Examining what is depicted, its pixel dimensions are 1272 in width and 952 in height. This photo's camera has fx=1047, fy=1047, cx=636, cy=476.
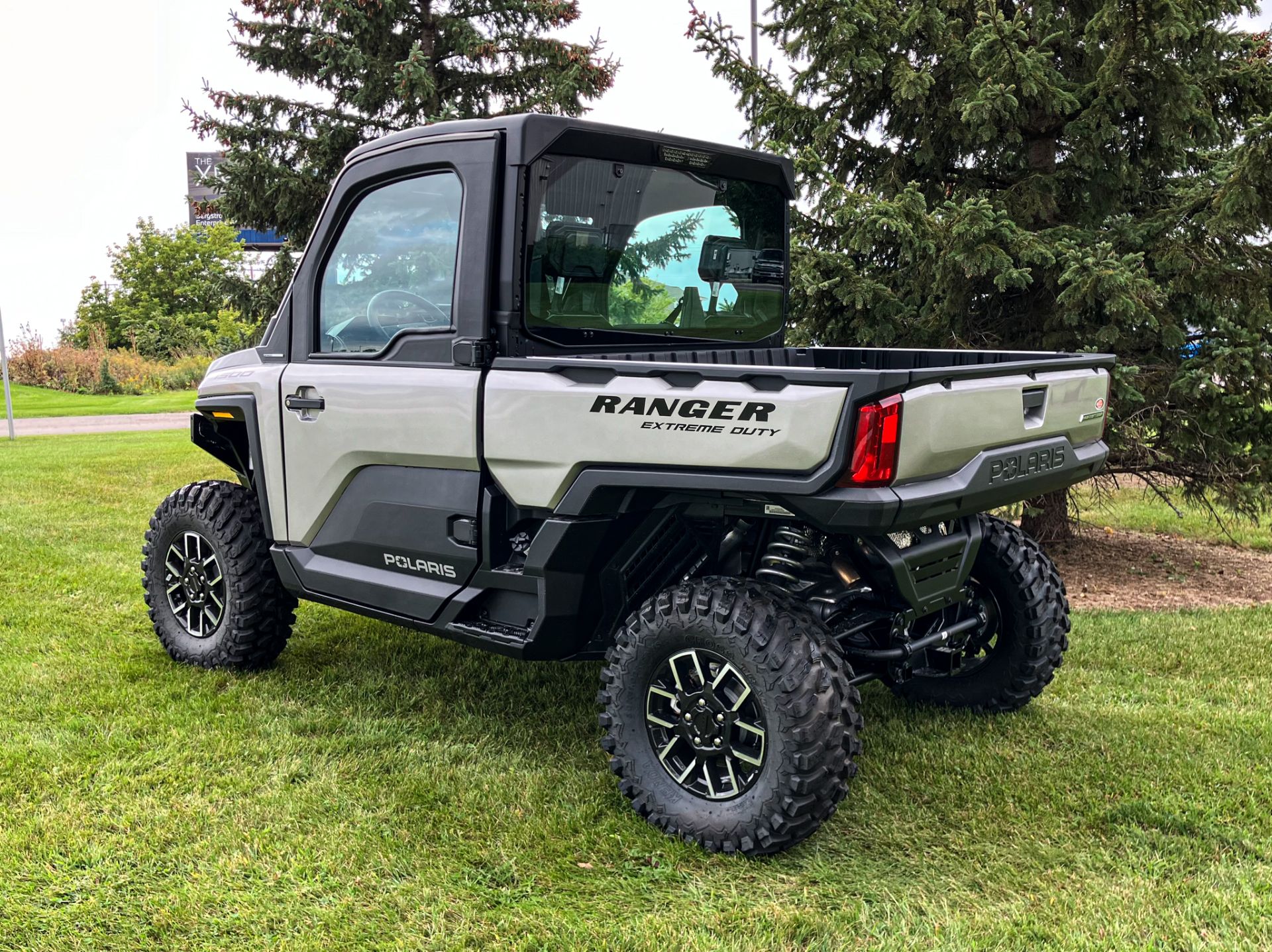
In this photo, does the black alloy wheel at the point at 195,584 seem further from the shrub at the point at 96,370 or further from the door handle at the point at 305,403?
the shrub at the point at 96,370

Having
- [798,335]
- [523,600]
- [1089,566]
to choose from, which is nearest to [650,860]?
[523,600]

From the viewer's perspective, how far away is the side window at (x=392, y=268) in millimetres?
3654

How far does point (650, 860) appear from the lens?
3.12 metres

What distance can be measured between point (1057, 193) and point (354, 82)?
8.61 metres

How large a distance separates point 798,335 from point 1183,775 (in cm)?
421

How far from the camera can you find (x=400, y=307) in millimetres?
3828

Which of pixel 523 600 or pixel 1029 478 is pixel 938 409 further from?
pixel 523 600

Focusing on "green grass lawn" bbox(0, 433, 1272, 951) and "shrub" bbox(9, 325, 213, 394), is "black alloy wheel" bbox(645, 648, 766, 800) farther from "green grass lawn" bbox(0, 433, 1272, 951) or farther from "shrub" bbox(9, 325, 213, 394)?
"shrub" bbox(9, 325, 213, 394)

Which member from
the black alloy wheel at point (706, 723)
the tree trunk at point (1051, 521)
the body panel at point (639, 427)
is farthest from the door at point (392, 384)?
the tree trunk at point (1051, 521)

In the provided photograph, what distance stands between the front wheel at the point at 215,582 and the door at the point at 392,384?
44cm

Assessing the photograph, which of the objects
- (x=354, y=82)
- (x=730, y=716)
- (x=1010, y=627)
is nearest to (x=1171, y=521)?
(x=1010, y=627)

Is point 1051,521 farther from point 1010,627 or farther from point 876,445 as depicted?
point 876,445

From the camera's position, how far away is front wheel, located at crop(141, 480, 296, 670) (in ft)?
15.1

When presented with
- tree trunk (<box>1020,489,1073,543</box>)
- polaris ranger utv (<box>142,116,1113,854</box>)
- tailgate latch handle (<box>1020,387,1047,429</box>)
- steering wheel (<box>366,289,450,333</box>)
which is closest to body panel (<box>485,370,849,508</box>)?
polaris ranger utv (<box>142,116,1113,854</box>)
